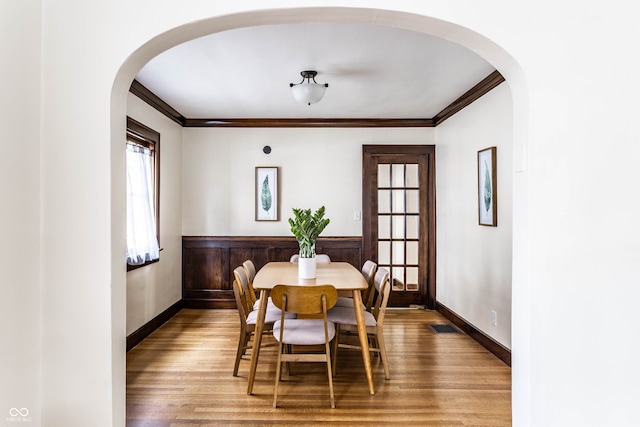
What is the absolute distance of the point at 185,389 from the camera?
2809 mm

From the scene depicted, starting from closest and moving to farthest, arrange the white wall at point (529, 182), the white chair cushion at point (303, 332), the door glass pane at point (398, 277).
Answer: the white wall at point (529, 182)
the white chair cushion at point (303, 332)
the door glass pane at point (398, 277)

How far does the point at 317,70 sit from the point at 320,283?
5.77 ft

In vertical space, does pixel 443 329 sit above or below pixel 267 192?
below

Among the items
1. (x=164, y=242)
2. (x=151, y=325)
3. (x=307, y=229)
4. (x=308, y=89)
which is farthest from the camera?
(x=164, y=242)

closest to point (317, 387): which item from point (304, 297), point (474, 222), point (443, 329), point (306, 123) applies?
point (304, 297)

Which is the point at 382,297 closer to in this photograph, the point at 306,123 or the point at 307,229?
the point at 307,229

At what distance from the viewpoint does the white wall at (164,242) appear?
3.78m

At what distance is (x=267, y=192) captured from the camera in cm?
521

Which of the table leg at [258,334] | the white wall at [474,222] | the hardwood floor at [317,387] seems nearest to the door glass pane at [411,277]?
the white wall at [474,222]

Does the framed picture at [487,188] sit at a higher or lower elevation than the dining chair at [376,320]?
higher

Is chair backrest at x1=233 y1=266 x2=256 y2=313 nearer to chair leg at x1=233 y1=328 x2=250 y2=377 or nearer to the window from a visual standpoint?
chair leg at x1=233 y1=328 x2=250 y2=377

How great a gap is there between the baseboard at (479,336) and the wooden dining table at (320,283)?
1228 millimetres

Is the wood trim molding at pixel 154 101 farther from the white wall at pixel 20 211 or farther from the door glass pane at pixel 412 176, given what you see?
the door glass pane at pixel 412 176

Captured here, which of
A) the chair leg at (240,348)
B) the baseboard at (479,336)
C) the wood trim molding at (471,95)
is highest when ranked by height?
the wood trim molding at (471,95)
